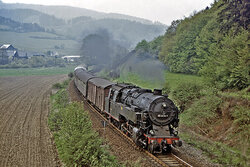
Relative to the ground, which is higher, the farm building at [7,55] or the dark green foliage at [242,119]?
the farm building at [7,55]

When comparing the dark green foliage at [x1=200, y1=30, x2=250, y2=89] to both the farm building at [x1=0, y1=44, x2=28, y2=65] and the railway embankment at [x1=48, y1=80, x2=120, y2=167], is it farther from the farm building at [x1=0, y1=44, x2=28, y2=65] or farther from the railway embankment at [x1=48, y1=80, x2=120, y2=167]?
the farm building at [x1=0, y1=44, x2=28, y2=65]

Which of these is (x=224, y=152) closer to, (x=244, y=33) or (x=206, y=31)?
(x=244, y=33)

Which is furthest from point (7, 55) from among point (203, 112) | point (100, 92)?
point (203, 112)

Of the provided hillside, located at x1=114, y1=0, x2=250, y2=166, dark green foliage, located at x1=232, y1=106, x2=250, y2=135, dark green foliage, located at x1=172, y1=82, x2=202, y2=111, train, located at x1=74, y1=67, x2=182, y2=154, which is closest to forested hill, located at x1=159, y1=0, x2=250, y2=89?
hillside, located at x1=114, y1=0, x2=250, y2=166

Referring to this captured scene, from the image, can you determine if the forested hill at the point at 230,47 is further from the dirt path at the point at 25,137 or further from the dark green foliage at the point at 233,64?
the dirt path at the point at 25,137

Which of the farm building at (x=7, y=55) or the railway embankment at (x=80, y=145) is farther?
the farm building at (x=7, y=55)

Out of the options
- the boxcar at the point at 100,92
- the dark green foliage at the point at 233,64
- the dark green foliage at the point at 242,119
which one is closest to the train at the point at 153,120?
the dark green foliage at the point at 242,119

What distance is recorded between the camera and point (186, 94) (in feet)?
76.2

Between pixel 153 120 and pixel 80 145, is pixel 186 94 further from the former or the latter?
pixel 80 145

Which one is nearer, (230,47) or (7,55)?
(230,47)

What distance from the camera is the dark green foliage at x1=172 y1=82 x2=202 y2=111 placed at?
75.3ft

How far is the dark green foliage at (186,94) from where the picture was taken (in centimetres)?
2295

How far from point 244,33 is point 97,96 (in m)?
15.0

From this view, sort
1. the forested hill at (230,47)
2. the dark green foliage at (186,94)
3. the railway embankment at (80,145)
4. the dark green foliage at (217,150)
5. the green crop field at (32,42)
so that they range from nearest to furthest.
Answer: the railway embankment at (80,145), the dark green foliage at (217,150), the forested hill at (230,47), the dark green foliage at (186,94), the green crop field at (32,42)
